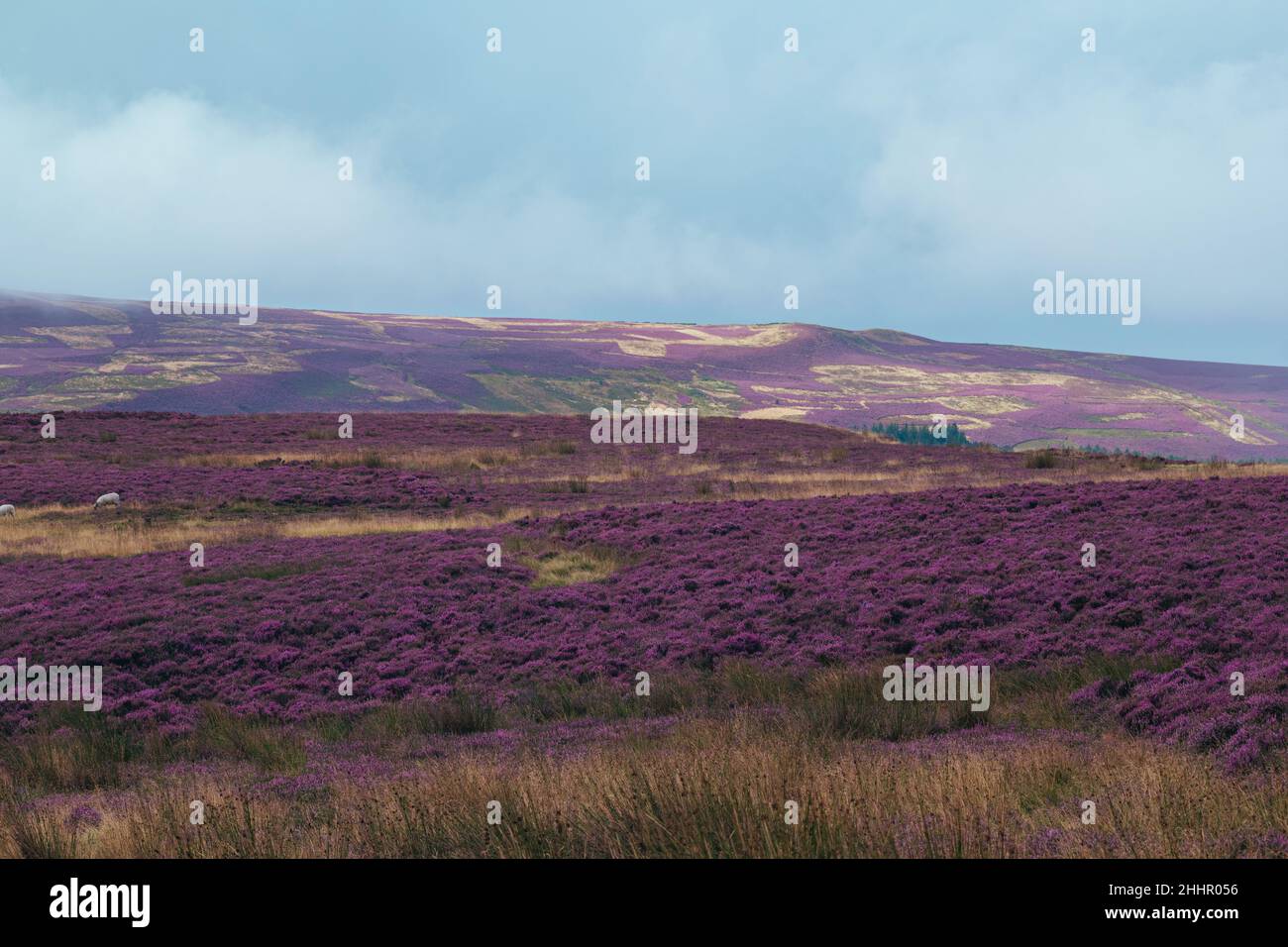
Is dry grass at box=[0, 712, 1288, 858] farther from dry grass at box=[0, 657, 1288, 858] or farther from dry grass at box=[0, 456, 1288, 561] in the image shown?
dry grass at box=[0, 456, 1288, 561]

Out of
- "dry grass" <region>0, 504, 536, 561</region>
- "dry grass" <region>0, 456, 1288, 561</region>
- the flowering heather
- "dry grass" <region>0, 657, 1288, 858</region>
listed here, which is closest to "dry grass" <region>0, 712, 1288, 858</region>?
"dry grass" <region>0, 657, 1288, 858</region>

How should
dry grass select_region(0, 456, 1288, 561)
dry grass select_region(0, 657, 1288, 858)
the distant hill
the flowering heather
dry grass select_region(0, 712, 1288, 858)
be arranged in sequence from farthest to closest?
the distant hill
dry grass select_region(0, 456, 1288, 561)
the flowering heather
dry grass select_region(0, 657, 1288, 858)
dry grass select_region(0, 712, 1288, 858)

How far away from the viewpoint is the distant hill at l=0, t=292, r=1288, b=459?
318 feet

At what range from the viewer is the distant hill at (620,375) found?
3821 inches

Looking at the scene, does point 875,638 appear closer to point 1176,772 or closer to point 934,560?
point 934,560

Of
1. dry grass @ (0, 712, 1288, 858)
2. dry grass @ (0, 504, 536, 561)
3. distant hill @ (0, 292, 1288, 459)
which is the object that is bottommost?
dry grass @ (0, 504, 536, 561)

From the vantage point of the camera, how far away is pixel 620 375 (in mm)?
132875

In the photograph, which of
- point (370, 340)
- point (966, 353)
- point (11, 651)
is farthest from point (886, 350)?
point (11, 651)

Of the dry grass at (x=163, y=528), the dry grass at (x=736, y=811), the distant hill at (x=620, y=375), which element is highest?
the distant hill at (x=620, y=375)

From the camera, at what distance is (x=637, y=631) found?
1588 centimetres

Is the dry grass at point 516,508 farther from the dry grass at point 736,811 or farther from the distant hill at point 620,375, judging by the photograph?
the distant hill at point 620,375

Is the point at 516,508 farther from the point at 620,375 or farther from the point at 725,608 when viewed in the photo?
the point at 620,375

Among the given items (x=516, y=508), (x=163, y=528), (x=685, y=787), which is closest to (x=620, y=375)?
(x=516, y=508)

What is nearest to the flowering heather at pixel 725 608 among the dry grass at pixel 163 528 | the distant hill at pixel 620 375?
the dry grass at pixel 163 528
